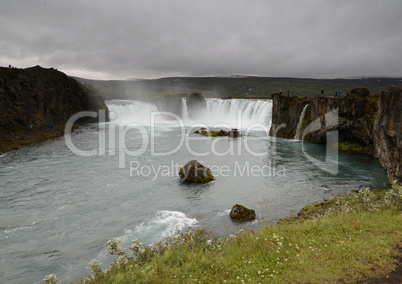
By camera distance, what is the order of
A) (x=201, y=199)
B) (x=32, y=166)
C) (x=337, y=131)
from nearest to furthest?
(x=201, y=199)
(x=32, y=166)
(x=337, y=131)

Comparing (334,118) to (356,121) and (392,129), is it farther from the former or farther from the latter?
(392,129)

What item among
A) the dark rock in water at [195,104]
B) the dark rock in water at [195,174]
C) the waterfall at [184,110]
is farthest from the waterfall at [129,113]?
the dark rock in water at [195,174]

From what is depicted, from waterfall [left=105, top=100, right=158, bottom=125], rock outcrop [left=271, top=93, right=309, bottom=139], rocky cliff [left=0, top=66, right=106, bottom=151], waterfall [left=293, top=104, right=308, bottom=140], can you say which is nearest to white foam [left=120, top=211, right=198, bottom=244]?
rocky cliff [left=0, top=66, right=106, bottom=151]

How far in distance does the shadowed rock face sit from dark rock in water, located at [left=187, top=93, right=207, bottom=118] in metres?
39.9

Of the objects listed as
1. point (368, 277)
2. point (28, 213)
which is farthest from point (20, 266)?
point (368, 277)

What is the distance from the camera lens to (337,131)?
38.7 metres

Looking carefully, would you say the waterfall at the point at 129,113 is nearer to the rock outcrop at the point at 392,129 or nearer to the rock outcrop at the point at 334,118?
the rock outcrop at the point at 334,118

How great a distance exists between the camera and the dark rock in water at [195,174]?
76.2 ft

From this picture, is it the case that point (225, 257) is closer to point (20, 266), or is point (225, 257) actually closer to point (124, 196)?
point (20, 266)

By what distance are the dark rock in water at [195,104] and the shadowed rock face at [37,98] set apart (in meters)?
39.9

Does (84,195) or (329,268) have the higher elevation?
(329,268)

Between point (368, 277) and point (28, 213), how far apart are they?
64.4ft

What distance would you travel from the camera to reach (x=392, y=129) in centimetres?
1770

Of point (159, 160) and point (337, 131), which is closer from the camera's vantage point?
point (159, 160)
